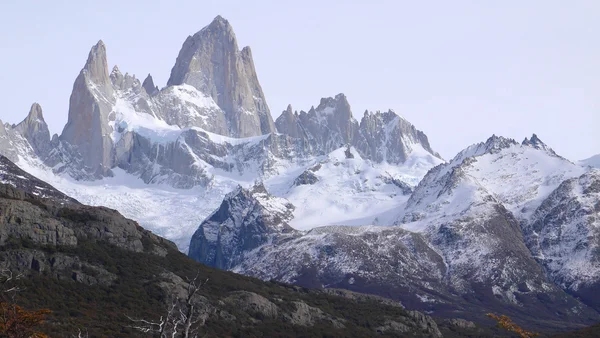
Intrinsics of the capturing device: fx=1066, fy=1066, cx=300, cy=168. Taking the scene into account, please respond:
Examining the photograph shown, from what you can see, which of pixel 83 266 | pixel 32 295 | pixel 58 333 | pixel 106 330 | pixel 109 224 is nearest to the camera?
pixel 58 333

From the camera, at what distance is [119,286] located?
527 feet

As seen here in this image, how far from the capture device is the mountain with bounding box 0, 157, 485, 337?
14288 centimetres

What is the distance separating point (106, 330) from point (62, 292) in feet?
67.4

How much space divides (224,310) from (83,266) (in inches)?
915

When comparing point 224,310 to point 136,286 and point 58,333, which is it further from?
point 58,333

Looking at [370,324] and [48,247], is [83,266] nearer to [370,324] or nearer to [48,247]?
[48,247]

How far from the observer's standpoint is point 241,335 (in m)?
158

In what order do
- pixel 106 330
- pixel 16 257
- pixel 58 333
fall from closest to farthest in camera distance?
pixel 58 333 → pixel 106 330 → pixel 16 257

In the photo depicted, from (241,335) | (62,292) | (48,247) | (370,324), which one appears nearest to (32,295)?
(62,292)

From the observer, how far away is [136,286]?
163 meters

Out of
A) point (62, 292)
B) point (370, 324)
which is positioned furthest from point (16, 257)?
point (370, 324)

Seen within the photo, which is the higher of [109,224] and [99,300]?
[109,224]

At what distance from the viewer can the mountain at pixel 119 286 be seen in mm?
142875

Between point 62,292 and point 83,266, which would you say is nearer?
point 62,292
